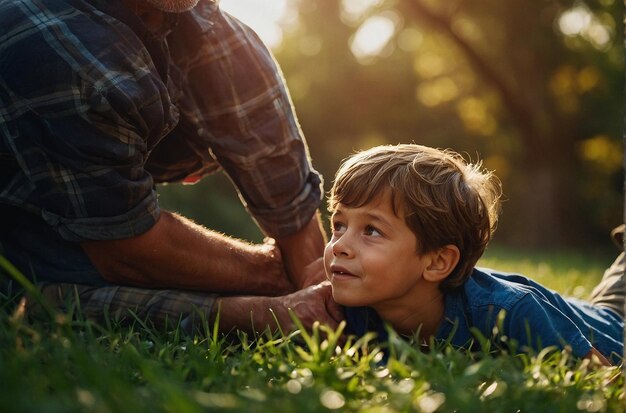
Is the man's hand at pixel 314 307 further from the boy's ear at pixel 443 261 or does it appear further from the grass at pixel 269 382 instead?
the grass at pixel 269 382

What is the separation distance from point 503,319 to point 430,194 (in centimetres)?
51

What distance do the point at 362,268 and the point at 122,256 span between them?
0.92 m

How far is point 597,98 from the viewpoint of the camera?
1631cm

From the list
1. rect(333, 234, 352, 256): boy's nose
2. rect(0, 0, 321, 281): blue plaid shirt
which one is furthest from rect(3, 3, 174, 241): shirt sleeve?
rect(333, 234, 352, 256): boy's nose

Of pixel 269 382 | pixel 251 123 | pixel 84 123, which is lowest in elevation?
pixel 269 382

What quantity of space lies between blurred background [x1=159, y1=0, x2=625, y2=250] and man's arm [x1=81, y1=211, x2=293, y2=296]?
10.2m

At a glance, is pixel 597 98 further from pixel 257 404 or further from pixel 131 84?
pixel 257 404

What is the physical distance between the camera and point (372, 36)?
66.1 ft

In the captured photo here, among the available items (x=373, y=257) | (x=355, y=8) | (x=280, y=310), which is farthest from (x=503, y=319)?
(x=355, y=8)

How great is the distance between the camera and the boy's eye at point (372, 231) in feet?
8.66

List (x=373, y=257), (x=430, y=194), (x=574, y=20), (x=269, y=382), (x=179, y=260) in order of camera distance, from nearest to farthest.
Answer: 1. (x=269, y=382)
2. (x=373, y=257)
3. (x=430, y=194)
4. (x=179, y=260)
5. (x=574, y=20)

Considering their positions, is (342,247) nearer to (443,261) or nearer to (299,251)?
(443,261)

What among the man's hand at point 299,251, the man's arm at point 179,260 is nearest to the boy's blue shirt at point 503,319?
the man's arm at point 179,260

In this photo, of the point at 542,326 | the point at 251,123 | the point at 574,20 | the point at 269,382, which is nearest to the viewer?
the point at 269,382
